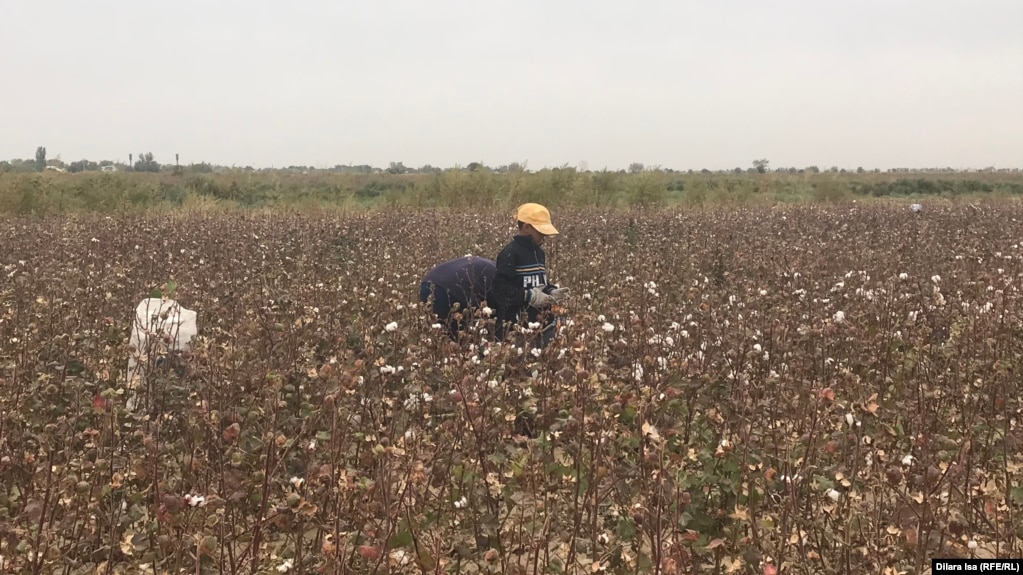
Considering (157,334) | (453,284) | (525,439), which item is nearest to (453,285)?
(453,284)

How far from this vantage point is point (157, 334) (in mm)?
3379

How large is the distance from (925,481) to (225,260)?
726 centimetres

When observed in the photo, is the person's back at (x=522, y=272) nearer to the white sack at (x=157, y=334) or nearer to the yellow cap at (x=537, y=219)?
the yellow cap at (x=537, y=219)

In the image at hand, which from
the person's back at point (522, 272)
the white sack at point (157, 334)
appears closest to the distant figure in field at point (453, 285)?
the person's back at point (522, 272)

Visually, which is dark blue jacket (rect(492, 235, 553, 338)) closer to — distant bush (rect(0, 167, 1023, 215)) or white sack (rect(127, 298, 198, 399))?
white sack (rect(127, 298, 198, 399))

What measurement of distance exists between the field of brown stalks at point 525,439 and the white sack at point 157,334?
121 mm

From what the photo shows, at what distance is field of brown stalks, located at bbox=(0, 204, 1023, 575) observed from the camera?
2.34 metres

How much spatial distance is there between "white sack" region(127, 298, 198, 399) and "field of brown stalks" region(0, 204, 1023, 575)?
0.12 metres

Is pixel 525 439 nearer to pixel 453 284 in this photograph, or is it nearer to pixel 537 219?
pixel 453 284

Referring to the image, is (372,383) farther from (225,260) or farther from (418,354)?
(225,260)

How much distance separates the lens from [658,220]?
1399 cm

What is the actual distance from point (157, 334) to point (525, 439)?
70.2 inches

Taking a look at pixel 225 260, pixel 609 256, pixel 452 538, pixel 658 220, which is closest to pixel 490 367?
pixel 452 538

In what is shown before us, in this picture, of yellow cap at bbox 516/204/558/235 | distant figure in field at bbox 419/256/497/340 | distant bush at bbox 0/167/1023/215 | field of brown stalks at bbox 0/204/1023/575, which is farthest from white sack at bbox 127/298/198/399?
distant bush at bbox 0/167/1023/215
